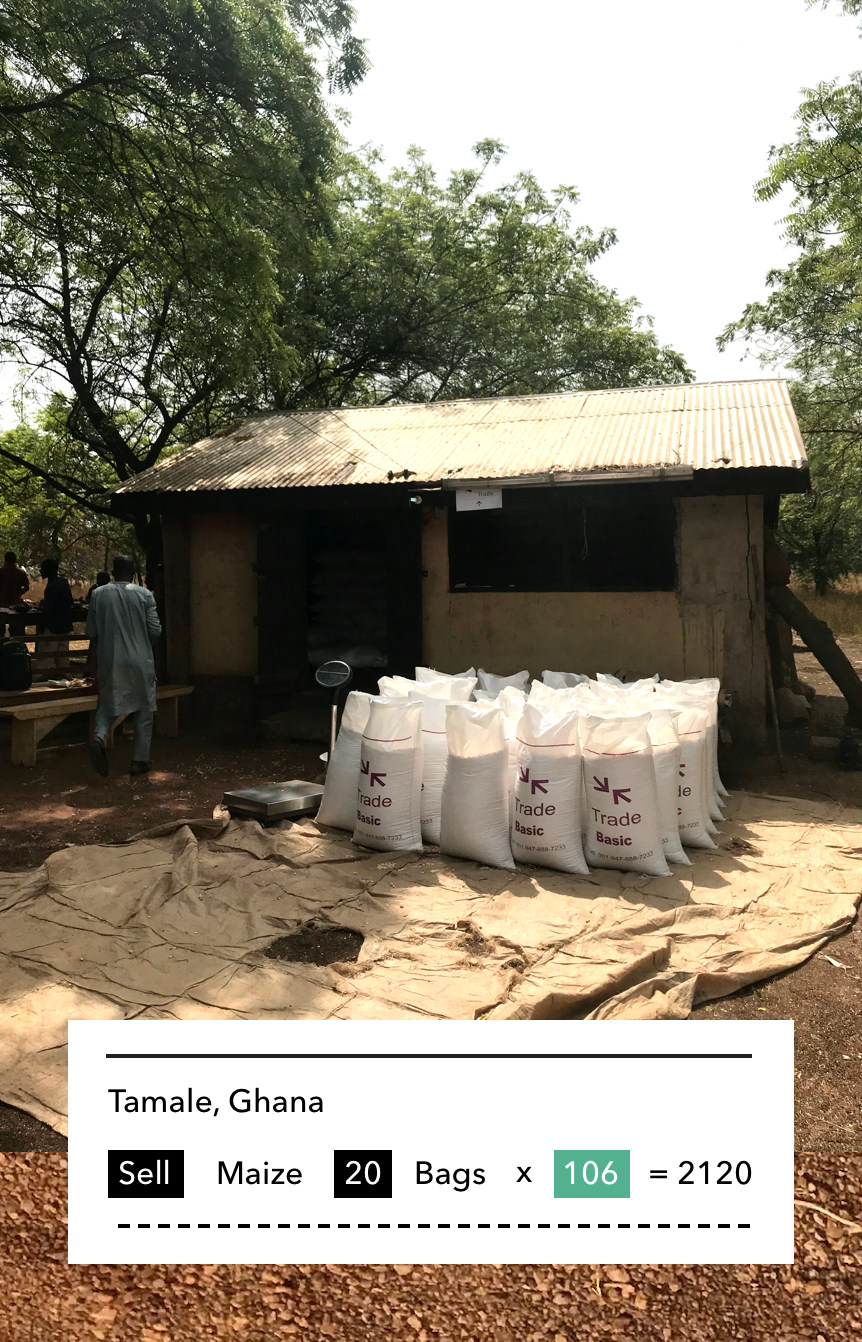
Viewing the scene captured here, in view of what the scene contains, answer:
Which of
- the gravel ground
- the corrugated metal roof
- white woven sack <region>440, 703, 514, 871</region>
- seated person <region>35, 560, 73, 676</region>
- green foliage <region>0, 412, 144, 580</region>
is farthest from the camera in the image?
green foliage <region>0, 412, 144, 580</region>

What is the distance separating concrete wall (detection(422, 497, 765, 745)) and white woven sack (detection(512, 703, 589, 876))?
3.16 m

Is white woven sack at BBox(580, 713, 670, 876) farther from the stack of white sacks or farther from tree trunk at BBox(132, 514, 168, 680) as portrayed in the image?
tree trunk at BBox(132, 514, 168, 680)

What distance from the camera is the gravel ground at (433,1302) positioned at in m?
1.82

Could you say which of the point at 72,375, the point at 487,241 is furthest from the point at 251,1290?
the point at 487,241

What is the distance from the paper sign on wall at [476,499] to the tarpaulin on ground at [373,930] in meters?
3.40

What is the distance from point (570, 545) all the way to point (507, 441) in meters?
1.22

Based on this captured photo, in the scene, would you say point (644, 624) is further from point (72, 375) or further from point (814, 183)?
point (72, 375)

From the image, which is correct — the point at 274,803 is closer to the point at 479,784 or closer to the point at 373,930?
the point at 479,784

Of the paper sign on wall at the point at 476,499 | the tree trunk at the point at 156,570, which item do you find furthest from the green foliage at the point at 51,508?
the paper sign on wall at the point at 476,499

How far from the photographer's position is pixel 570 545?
8.01 meters

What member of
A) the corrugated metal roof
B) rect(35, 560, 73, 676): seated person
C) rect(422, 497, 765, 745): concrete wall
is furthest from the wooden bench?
rect(35, 560, 73, 676): seated person

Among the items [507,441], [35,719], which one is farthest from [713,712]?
[35,719]

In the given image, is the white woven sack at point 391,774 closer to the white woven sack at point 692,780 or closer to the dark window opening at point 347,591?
the white woven sack at point 692,780

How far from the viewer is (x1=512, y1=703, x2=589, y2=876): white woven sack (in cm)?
446
